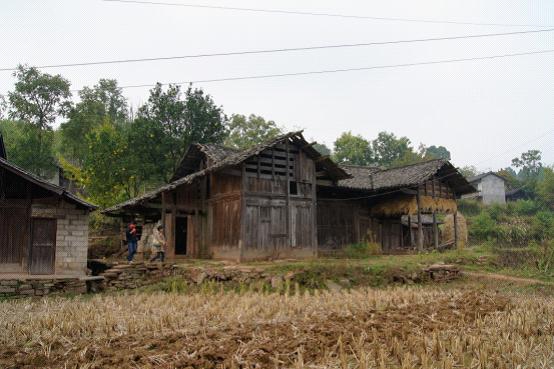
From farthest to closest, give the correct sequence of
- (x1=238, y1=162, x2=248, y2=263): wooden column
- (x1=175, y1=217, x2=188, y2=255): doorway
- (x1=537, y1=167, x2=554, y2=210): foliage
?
(x1=537, y1=167, x2=554, y2=210): foliage
(x1=175, y1=217, x2=188, y2=255): doorway
(x1=238, y1=162, x2=248, y2=263): wooden column

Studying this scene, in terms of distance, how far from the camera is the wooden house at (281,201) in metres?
16.7

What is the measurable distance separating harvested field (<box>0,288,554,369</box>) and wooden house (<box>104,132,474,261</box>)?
762 centimetres

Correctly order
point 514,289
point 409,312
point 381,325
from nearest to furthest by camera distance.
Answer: point 381,325 < point 409,312 < point 514,289

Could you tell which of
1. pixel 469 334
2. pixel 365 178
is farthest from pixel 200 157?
pixel 469 334

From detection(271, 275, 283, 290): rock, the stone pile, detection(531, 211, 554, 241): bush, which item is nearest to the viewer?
detection(271, 275, 283, 290): rock

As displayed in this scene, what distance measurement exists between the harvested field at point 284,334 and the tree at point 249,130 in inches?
1376

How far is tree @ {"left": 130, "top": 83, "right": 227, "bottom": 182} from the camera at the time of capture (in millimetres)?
27328

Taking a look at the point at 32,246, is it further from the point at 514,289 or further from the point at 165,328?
the point at 514,289

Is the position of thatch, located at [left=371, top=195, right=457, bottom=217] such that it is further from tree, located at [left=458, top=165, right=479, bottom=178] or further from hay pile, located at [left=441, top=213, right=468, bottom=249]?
tree, located at [left=458, top=165, right=479, bottom=178]

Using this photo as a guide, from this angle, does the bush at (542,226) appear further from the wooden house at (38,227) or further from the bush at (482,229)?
the wooden house at (38,227)

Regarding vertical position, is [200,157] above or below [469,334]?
above

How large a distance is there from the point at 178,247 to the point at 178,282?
7539 millimetres

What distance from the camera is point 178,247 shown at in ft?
68.5

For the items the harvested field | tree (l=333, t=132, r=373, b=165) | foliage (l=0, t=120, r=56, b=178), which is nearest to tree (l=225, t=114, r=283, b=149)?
tree (l=333, t=132, r=373, b=165)
